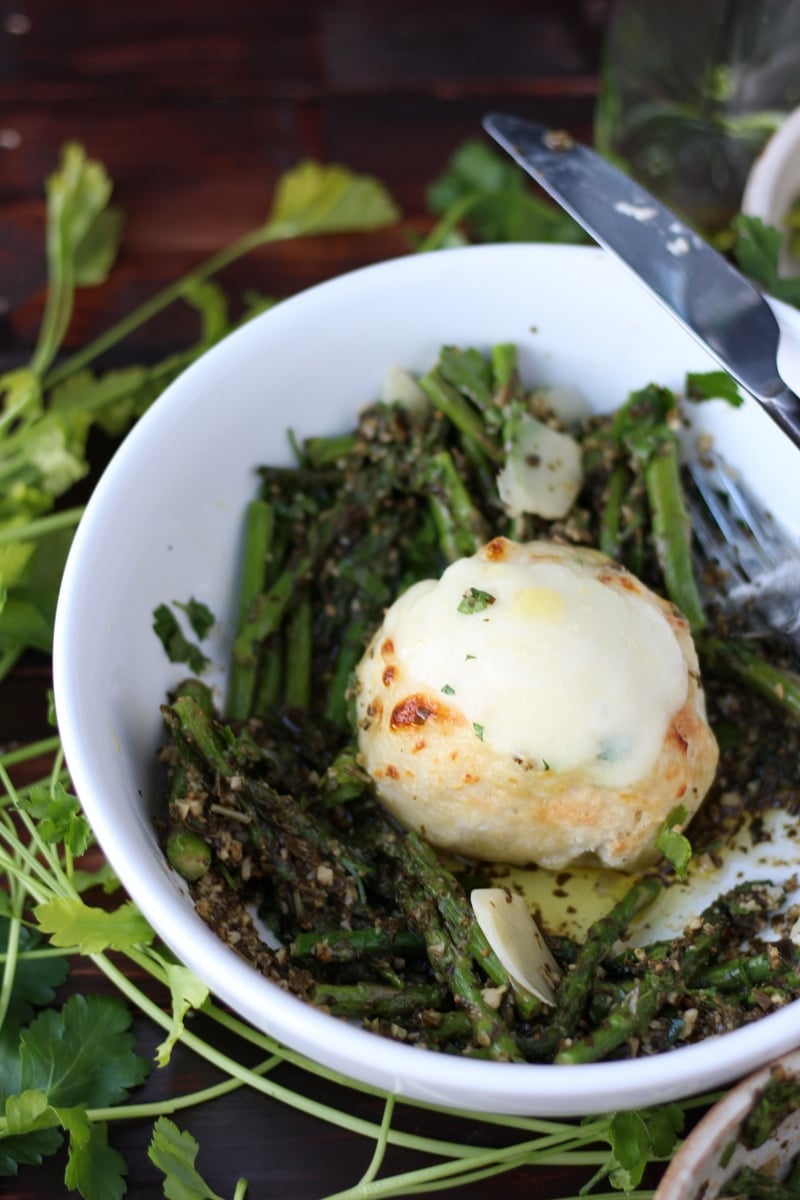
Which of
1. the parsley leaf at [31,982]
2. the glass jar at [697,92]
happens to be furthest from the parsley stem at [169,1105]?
the glass jar at [697,92]

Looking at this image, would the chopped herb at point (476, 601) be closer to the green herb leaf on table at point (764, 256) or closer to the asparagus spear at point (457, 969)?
the asparagus spear at point (457, 969)

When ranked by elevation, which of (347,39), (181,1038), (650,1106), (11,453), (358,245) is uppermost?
(347,39)

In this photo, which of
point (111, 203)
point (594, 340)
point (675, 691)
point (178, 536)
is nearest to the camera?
point (675, 691)

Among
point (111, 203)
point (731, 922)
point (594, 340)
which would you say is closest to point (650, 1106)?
point (731, 922)

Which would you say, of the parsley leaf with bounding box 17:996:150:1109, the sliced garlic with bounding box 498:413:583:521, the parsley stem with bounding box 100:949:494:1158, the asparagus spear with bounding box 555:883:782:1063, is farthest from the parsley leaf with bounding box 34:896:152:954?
the sliced garlic with bounding box 498:413:583:521

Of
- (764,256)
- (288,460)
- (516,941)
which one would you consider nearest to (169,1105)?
(516,941)

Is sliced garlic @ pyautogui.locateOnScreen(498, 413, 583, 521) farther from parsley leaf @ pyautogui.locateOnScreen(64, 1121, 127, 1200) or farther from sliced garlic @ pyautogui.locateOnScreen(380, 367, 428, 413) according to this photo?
parsley leaf @ pyautogui.locateOnScreen(64, 1121, 127, 1200)

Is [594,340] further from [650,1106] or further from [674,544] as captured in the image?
[650,1106]
